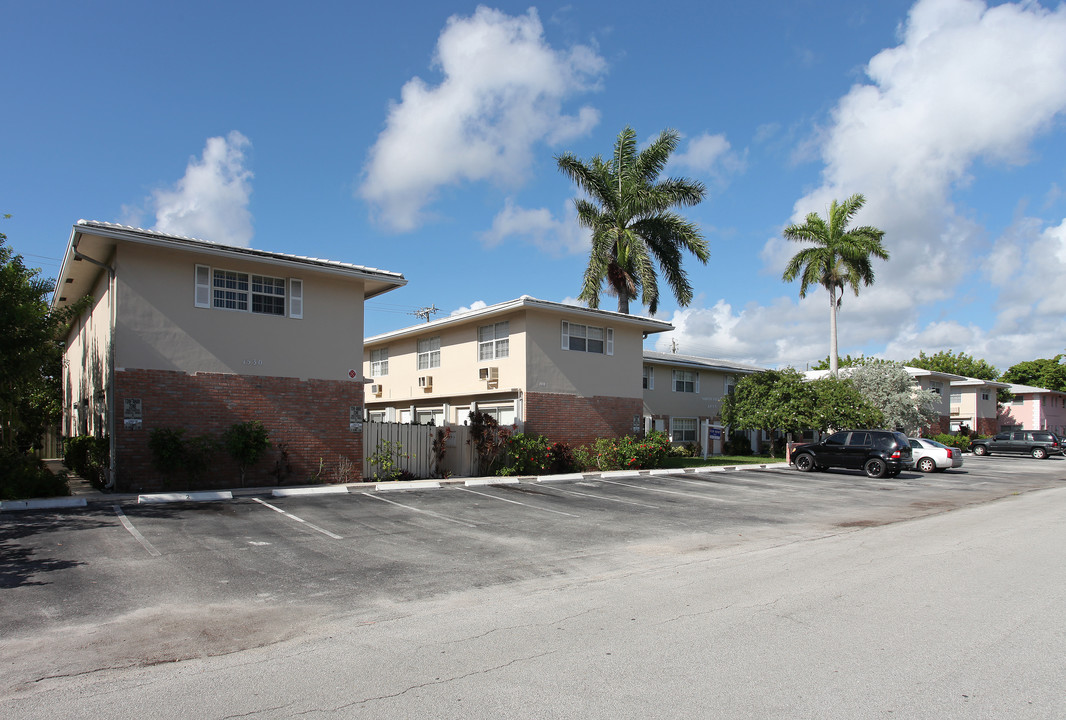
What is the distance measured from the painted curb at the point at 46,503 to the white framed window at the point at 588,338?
15243 millimetres

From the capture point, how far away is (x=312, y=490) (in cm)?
1555

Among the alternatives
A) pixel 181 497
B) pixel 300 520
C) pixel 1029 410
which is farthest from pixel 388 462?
pixel 1029 410

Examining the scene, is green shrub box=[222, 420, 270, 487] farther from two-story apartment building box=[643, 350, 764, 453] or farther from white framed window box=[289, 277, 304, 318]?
two-story apartment building box=[643, 350, 764, 453]

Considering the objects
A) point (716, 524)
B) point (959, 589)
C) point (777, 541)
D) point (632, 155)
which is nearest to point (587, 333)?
point (632, 155)

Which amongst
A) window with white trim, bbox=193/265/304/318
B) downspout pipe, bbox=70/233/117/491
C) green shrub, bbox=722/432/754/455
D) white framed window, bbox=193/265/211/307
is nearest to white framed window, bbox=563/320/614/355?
window with white trim, bbox=193/265/304/318

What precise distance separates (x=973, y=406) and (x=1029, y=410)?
1293 cm

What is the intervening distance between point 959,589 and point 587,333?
1779 centimetres

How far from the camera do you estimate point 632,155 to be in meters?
30.4

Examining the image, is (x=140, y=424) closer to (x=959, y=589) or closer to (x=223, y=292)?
(x=223, y=292)

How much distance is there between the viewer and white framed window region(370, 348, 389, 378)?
103ft

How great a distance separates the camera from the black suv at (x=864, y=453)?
25.6 meters

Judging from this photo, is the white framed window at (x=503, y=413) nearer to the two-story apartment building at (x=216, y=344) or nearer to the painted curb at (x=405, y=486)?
the painted curb at (x=405, y=486)

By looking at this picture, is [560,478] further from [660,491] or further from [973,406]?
[973,406]

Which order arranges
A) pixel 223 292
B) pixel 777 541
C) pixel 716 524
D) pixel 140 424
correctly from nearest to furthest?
pixel 777 541
pixel 716 524
pixel 140 424
pixel 223 292
